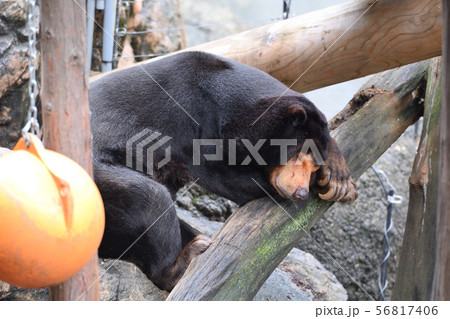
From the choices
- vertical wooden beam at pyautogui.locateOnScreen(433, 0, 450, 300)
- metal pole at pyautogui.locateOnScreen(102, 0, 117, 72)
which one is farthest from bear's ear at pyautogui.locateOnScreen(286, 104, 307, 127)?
metal pole at pyautogui.locateOnScreen(102, 0, 117, 72)

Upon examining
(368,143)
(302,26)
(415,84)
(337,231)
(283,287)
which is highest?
(302,26)

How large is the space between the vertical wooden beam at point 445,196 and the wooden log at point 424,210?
6.48ft

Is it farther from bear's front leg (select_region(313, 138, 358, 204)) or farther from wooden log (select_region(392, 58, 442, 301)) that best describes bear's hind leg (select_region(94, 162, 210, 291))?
wooden log (select_region(392, 58, 442, 301))

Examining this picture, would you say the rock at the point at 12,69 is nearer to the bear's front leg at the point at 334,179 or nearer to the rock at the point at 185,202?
the rock at the point at 185,202

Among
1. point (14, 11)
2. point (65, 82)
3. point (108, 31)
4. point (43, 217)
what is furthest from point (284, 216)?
point (108, 31)

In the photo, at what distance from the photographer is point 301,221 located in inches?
112

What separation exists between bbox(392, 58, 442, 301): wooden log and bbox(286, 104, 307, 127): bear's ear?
909 mm

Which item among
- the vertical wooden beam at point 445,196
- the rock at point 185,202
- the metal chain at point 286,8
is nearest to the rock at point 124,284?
the rock at point 185,202

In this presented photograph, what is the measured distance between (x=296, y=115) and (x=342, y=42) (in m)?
0.68

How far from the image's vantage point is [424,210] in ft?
11.1
